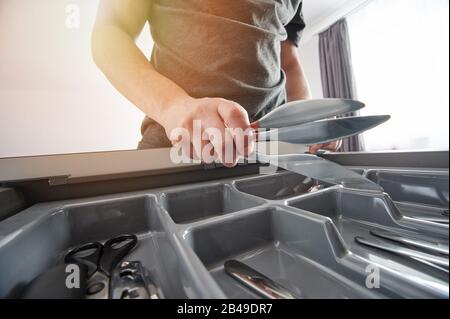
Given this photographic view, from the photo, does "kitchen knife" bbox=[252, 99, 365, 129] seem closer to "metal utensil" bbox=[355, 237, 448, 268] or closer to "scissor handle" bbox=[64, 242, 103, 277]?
"metal utensil" bbox=[355, 237, 448, 268]

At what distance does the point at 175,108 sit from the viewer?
1.24 ft

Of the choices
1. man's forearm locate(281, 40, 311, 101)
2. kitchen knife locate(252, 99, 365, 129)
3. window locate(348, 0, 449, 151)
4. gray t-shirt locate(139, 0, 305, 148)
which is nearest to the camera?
kitchen knife locate(252, 99, 365, 129)

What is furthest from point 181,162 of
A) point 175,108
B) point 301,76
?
point 301,76

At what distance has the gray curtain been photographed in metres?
1.59

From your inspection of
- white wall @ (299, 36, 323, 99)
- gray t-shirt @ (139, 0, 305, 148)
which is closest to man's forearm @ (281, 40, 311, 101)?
gray t-shirt @ (139, 0, 305, 148)

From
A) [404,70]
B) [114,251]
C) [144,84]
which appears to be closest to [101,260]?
[114,251]

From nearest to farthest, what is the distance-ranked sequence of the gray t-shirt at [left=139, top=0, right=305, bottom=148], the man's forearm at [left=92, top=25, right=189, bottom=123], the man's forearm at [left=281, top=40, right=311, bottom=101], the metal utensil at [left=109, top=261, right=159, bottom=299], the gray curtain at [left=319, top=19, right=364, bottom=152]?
the metal utensil at [left=109, top=261, right=159, bottom=299] < the man's forearm at [left=92, top=25, right=189, bottom=123] < the gray t-shirt at [left=139, top=0, right=305, bottom=148] < the man's forearm at [left=281, top=40, right=311, bottom=101] < the gray curtain at [left=319, top=19, right=364, bottom=152]

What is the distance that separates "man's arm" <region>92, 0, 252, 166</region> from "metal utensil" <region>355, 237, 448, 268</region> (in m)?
0.22

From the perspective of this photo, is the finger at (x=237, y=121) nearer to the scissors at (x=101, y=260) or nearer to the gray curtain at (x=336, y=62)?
the scissors at (x=101, y=260)

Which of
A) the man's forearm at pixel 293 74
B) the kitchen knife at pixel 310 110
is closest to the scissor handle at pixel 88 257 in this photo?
the kitchen knife at pixel 310 110

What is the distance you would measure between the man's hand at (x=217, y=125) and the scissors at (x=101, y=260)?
0.20 metres

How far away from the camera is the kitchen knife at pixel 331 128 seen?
1.03 feet
